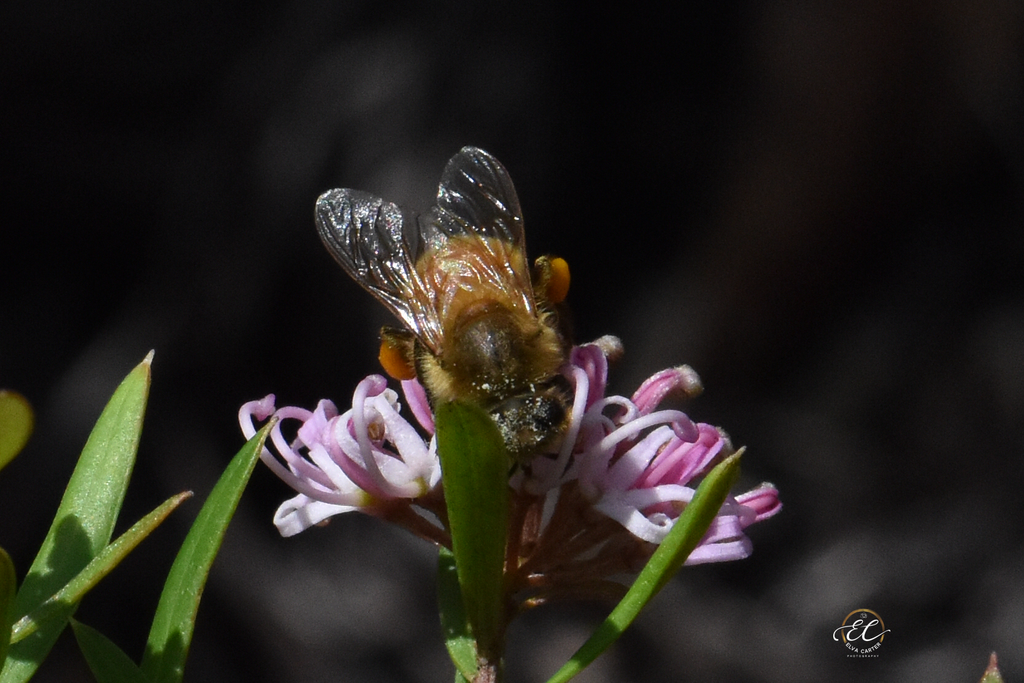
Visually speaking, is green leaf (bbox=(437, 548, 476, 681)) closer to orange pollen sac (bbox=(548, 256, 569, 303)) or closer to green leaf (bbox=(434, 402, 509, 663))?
green leaf (bbox=(434, 402, 509, 663))

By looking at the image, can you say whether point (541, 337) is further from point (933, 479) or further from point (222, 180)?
point (933, 479)

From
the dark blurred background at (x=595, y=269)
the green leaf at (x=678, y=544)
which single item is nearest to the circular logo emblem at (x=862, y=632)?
the dark blurred background at (x=595, y=269)

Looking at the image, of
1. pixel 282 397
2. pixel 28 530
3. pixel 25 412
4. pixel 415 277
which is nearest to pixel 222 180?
pixel 282 397

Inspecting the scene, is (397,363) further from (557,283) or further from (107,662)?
(107,662)

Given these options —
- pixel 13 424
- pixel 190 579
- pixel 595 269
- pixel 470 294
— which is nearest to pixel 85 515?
pixel 190 579

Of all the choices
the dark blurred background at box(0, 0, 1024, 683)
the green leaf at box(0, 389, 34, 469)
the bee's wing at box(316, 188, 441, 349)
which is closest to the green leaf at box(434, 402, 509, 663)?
the green leaf at box(0, 389, 34, 469)

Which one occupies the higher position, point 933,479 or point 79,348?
point 79,348

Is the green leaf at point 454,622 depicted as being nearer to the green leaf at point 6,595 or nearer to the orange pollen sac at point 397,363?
the orange pollen sac at point 397,363
